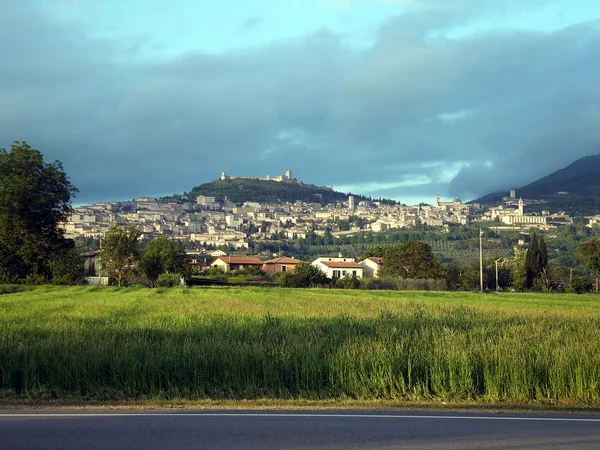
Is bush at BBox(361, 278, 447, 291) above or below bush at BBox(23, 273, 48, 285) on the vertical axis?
below

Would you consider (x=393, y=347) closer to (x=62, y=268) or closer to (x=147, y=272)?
(x=62, y=268)

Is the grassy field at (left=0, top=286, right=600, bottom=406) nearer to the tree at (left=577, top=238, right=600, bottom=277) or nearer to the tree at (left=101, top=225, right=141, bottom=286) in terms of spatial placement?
the tree at (left=101, top=225, right=141, bottom=286)

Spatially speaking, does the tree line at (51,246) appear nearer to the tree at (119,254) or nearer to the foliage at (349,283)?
the tree at (119,254)

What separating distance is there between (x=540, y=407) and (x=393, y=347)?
3.74 m

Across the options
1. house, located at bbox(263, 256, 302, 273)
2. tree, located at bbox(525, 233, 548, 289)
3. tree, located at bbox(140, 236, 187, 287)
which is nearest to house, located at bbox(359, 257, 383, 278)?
house, located at bbox(263, 256, 302, 273)

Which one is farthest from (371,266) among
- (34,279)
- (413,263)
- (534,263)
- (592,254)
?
(34,279)

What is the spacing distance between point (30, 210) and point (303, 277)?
34329 mm

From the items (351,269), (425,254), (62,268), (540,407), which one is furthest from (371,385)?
(351,269)

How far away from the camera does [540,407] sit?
38.5 feet

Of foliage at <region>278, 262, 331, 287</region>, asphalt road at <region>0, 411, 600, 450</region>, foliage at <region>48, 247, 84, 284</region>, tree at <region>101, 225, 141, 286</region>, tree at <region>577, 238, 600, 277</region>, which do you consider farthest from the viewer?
foliage at <region>278, 262, 331, 287</region>

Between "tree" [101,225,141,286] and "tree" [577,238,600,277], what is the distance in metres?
57.3

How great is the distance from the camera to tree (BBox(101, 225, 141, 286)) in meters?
78.2

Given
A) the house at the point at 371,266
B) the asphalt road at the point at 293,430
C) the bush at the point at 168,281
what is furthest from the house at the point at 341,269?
the asphalt road at the point at 293,430

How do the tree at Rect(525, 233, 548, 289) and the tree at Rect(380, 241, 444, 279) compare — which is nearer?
the tree at Rect(525, 233, 548, 289)
